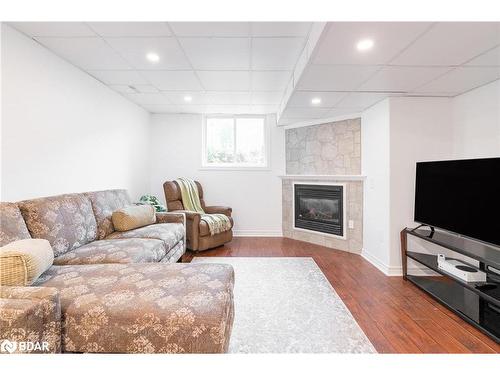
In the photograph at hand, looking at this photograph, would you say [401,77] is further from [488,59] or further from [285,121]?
[285,121]

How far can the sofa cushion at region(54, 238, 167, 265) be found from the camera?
2.00m

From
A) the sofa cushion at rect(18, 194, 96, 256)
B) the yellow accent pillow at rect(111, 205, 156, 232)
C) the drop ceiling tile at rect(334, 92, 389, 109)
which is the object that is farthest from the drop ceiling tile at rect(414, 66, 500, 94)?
the sofa cushion at rect(18, 194, 96, 256)

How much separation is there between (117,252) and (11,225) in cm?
71

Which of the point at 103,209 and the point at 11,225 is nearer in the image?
the point at 11,225

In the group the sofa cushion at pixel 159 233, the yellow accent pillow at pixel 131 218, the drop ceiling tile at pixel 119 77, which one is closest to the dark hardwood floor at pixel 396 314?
the sofa cushion at pixel 159 233

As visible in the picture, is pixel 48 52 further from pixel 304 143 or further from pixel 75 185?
pixel 304 143

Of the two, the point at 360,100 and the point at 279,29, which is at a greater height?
the point at 279,29

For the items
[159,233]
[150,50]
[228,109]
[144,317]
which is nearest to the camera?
[144,317]

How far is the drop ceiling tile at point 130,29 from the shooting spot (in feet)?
6.40

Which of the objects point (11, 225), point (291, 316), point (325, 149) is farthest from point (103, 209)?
point (325, 149)

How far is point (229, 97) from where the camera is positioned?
3.85m

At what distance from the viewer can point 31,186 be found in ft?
7.26

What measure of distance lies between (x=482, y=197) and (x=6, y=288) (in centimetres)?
321
